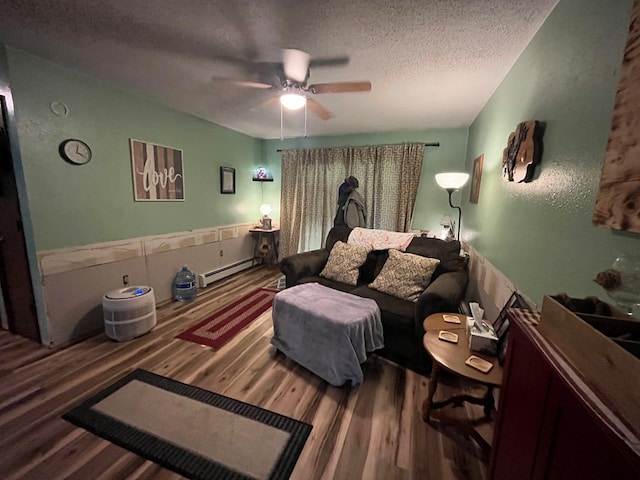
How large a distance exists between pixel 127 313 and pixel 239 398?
132 centimetres

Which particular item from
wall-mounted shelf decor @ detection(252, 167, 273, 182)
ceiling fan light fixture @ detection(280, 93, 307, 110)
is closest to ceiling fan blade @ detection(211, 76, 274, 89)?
ceiling fan light fixture @ detection(280, 93, 307, 110)

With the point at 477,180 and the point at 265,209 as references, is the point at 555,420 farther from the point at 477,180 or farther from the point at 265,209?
the point at 265,209

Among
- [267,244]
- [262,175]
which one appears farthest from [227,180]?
[267,244]

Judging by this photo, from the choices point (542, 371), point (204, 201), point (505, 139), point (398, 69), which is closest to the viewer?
point (542, 371)

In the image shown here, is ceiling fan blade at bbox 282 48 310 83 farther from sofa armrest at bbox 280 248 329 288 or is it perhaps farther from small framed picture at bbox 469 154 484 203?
small framed picture at bbox 469 154 484 203

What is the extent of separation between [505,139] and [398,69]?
908 millimetres

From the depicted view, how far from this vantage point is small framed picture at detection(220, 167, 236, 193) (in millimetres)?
3693

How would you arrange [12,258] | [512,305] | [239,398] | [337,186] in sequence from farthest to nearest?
[337,186] < [12,258] < [239,398] < [512,305]

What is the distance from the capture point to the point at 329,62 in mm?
1793

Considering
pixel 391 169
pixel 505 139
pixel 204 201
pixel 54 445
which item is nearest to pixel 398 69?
pixel 505 139

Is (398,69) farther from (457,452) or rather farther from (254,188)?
(254,188)

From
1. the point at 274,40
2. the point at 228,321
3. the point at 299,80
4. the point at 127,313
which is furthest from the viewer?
the point at 228,321

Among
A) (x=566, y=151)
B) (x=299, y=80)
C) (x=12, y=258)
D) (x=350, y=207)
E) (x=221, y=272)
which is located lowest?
(x=221, y=272)

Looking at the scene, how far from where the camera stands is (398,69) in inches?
73.6
